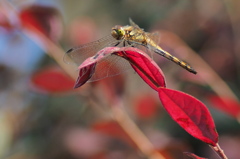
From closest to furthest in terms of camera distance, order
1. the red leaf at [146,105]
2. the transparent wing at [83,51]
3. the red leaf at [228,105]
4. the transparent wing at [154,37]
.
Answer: the transparent wing at [83,51] → the transparent wing at [154,37] → the red leaf at [228,105] → the red leaf at [146,105]

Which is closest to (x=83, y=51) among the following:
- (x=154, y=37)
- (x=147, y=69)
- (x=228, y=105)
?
(x=154, y=37)

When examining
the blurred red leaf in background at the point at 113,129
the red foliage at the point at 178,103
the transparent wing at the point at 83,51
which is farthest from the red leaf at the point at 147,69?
the blurred red leaf in background at the point at 113,129

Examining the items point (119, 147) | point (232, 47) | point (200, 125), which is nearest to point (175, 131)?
point (119, 147)

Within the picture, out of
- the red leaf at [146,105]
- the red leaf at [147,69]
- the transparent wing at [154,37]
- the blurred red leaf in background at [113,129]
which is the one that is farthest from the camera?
the red leaf at [146,105]

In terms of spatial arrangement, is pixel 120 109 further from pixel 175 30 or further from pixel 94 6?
pixel 94 6

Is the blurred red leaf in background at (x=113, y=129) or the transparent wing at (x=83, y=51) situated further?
the blurred red leaf in background at (x=113, y=129)

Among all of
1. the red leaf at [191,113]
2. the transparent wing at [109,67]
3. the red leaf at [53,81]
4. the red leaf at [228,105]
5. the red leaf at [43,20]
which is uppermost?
the red leaf at [43,20]

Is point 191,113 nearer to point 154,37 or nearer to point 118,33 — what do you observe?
point 118,33

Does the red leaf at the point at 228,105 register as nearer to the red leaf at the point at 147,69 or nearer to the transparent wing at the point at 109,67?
the transparent wing at the point at 109,67
